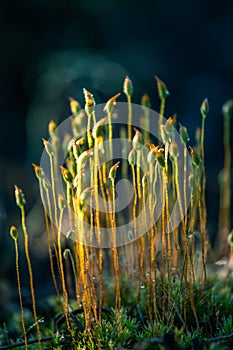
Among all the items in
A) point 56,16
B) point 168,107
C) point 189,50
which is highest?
point 56,16

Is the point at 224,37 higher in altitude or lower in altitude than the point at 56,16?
lower

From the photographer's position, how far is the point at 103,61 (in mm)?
3256

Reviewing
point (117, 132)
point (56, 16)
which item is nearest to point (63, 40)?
point (56, 16)

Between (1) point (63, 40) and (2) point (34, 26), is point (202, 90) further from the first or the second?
(2) point (34, 26)

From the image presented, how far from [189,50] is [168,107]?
2.73 feet

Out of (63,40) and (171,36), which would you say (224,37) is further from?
(63,40)

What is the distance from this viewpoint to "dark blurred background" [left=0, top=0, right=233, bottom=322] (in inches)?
125

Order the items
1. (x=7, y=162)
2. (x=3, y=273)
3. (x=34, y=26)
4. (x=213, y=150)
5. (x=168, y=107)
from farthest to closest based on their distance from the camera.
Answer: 1. (x=34, y=26)
2. (x=168, y=107)
3. (x=213, y=150)
4. (x=7, y=162)
5. (x=3, y=273)

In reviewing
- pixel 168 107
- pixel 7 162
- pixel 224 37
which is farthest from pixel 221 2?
pixel 7 162

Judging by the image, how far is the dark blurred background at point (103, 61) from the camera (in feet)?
10.4

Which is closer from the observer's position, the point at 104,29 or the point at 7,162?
the point at 7,162

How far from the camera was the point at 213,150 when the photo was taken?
337cm

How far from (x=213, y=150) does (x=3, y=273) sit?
1.95 metres

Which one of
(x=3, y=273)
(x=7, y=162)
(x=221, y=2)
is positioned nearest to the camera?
→ (x=3, y=273)
